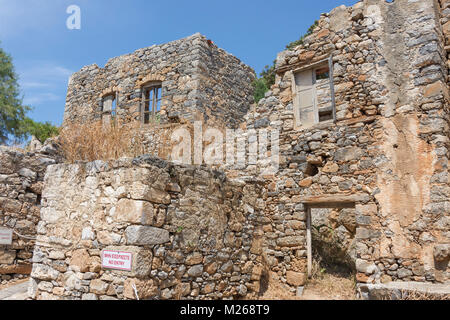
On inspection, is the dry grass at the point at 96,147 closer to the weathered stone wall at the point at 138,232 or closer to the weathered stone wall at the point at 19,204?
the weathered stone wall at the point at 138,232

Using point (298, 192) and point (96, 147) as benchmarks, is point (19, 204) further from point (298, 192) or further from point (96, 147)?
point (298, 192)

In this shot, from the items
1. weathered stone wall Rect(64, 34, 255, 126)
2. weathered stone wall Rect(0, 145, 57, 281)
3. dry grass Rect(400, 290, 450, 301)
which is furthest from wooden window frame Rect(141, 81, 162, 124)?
dry grass Rect(400, 290, 450, 301)

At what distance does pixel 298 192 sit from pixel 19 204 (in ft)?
17.6

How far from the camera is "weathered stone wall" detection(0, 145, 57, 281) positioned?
20.3 feet

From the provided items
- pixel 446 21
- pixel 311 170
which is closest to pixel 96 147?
pixel 311 170

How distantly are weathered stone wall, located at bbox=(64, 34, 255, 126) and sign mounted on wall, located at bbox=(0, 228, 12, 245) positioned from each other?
196 inches

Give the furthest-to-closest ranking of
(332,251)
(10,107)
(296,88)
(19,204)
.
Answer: (10,107), (332,251), (296,88), (19,204)

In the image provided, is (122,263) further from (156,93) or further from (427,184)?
(156,93)

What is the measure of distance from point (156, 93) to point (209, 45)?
7.15 ft

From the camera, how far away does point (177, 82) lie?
987cm

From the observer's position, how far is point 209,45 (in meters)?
10.2

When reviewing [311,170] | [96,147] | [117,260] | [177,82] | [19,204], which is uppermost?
[177,82]

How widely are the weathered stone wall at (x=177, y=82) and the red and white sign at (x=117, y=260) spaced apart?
5700 mm

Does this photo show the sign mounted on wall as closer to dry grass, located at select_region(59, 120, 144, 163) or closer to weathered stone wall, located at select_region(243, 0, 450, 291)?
dry grass, located at select_region(59, 120, 144, 163)
